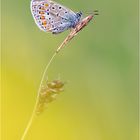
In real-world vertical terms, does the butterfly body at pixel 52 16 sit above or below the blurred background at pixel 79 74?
above

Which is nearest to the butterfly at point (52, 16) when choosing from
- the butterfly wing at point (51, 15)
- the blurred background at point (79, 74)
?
the butterfly wing at point (51, 15)

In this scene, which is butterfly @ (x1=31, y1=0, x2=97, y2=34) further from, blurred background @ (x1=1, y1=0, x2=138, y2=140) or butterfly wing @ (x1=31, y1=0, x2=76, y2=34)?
blurred background @ (x1=1, y1=0, x2=138, y2=140)

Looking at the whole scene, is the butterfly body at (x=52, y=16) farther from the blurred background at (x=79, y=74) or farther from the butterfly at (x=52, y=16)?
the blurred background at (x=79, y=74)

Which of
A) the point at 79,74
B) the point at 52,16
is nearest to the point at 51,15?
the point at 52,16

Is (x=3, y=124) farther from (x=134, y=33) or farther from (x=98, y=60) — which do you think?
(x=134, y=33)

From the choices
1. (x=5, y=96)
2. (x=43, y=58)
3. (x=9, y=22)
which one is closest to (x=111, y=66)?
(x=43, y=58)

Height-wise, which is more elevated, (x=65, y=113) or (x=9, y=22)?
(x=9, y=22)

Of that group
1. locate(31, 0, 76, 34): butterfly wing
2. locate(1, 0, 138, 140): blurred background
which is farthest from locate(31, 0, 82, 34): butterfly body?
locate(1, 0, 138, 140): blurred background
